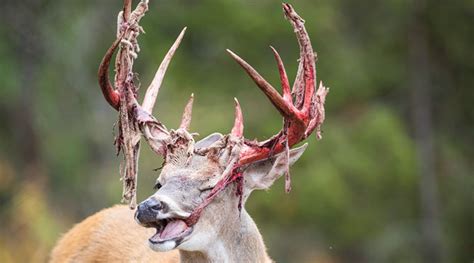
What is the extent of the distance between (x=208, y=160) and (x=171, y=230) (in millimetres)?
667

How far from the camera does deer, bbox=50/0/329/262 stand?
9180 millimetres

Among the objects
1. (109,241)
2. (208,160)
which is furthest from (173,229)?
(109,241)

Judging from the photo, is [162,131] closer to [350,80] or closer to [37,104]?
[350,80]

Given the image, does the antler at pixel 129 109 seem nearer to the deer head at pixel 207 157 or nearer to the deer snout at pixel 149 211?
the deer head at pixel 207 157

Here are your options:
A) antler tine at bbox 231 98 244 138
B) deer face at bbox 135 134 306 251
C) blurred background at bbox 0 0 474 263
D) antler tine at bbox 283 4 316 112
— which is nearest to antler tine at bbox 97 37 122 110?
deer face at bbox 135 134 306 251

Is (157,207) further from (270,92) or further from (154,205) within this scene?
(270,92)

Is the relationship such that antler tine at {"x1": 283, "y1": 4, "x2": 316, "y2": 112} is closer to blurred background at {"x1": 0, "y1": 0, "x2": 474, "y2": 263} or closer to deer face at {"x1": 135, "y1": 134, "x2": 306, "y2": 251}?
deer face at {"x1": 135, "y1": 134, "x2": 306, "y2": 251}

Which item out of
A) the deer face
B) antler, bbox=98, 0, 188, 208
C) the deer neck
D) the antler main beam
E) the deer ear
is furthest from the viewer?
antler, bbox=98, 0, 188, 208

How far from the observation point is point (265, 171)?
32.0 ft

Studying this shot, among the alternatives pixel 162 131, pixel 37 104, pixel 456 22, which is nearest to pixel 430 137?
pixel 456 22

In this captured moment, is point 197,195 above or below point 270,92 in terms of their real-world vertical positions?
below

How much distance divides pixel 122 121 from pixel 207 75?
17363 millimetres

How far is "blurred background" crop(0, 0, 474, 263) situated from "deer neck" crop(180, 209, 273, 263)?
1282 centimetres

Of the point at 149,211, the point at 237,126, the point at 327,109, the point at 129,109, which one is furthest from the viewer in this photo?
the point at 327,109
